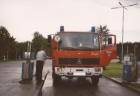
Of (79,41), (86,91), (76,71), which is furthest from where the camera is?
(79,41)

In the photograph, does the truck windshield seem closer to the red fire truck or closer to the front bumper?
the red fire truck

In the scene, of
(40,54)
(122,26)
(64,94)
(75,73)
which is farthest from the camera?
(122,26)

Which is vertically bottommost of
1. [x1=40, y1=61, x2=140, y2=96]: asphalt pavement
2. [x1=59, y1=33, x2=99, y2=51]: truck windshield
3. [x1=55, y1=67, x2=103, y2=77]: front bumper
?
[x1=40, y1=61, x2=140, y2=96]: asphalt pavement

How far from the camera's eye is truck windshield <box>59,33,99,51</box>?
11820 millimetres

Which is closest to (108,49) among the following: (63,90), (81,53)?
(81,53)

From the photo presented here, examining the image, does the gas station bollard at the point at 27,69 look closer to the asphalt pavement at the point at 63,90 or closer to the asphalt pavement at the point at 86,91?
the asphalt pavement at the point at 63,90

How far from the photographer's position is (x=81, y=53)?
1166 cm

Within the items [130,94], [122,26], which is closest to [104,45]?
[130,94]

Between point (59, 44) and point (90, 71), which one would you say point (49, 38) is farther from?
point (90, 71)

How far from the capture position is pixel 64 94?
932 centimetres

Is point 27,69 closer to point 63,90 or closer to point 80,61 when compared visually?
point 80,61

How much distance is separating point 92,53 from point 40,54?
3.32 m

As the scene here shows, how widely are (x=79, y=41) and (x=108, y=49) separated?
1454 millimetres

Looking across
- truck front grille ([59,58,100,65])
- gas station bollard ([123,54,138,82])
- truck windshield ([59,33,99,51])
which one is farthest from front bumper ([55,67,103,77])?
gas station bollard ([123,54,138,82])
